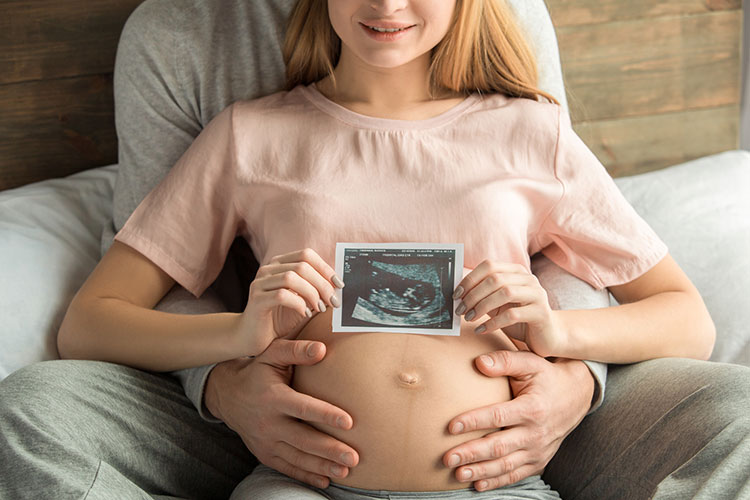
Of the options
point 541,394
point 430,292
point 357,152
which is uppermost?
point 357,152

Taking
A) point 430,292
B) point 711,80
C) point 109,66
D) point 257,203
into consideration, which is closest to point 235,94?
point 257,203

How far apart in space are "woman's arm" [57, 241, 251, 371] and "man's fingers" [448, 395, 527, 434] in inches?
15.6

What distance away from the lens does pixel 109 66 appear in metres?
2.03

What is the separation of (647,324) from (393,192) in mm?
519

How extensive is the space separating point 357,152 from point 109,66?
87 centimetres

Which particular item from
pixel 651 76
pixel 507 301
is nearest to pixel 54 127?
pixel 507 301

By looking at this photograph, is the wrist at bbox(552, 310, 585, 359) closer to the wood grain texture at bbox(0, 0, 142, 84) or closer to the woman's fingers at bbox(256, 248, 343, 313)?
the woman's fingers at bbox(256, 248, 343, 313)

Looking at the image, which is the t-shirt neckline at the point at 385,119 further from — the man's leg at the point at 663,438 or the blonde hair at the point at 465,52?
the man's leg at the point at 663,438

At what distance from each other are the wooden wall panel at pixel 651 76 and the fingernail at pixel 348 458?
1339 mm

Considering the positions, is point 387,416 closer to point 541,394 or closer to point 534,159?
point 541,394

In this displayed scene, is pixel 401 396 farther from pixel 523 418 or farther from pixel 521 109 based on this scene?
pixel 521 109

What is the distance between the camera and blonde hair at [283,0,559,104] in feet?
5.06

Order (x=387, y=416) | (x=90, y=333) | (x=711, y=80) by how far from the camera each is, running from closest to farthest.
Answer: (x=387, y=416) → (x=90, y=333) → (x=711, y=80)

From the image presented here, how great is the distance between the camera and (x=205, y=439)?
1512 mm
